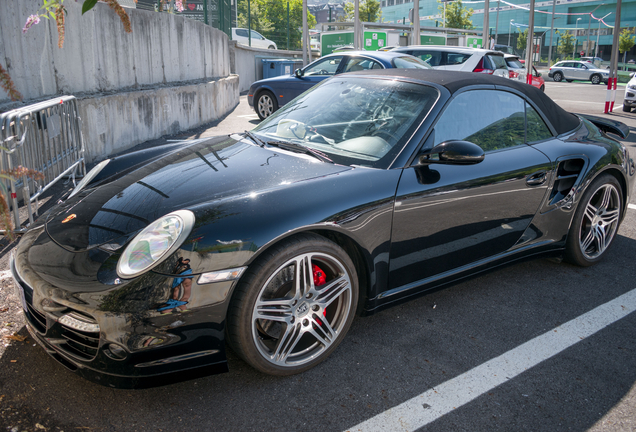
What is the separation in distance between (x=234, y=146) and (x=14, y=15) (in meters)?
4.08

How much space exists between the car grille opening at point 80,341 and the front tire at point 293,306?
0.55 metres

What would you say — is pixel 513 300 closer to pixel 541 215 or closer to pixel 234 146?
pixel 541 215

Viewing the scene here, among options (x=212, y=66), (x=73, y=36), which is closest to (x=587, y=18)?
(x=212, y=66)

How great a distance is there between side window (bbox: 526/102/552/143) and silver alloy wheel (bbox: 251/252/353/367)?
5.92 feet

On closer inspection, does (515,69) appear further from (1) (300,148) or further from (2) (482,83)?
(1) (300,148)

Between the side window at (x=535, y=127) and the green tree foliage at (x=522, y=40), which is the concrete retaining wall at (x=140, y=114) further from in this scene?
the green tree foliage at (x=522, y=40)

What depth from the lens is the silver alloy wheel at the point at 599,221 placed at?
12.7 ft

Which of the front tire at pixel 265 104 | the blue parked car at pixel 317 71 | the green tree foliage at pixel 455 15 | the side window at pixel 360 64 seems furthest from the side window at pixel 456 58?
the green tree foliage at pixel 455 15

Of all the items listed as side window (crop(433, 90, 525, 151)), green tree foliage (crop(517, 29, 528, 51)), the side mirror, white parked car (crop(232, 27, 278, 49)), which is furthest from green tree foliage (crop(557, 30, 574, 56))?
the side mirror

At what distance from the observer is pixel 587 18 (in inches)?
2751

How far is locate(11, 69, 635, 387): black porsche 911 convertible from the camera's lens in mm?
2109

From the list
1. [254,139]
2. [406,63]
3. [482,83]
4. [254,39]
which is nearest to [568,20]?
[254,39]

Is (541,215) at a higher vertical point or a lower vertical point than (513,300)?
higher

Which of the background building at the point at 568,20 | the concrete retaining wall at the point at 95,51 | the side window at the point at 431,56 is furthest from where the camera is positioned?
the background building at the point at 568,20
